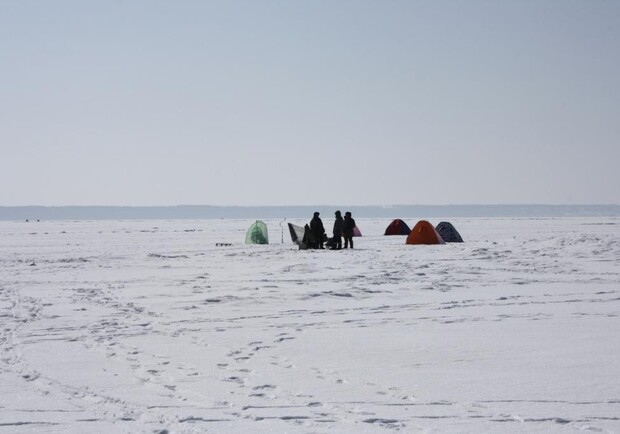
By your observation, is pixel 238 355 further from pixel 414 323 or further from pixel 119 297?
pixel 119 297

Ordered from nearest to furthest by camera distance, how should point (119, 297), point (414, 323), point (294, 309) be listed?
1. point (414, 323)
2. point (294, 309)
3. point (119, 297)

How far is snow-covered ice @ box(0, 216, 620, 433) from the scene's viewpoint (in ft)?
18.6

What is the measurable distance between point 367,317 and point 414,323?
0.96 metres

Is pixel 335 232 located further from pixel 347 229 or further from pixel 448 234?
pixel 448 234

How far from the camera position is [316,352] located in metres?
8.49

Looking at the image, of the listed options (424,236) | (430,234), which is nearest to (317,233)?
(424,236)

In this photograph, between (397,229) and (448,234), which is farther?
(397,229)

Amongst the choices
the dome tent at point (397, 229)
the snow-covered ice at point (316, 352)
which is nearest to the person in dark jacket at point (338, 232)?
the snow-covered ice at point (316, 352)

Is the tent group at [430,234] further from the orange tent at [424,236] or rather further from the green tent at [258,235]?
the green tent at [258,235]

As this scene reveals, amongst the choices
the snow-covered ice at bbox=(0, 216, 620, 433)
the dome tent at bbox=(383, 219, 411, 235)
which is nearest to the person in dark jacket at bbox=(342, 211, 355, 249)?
the snow-covered ice at bbox=(0, 216, 620, 433)

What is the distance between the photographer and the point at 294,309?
490 inches

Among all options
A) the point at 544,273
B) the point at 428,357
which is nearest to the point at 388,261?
the point at 544,273

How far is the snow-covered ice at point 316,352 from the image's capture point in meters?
5.68

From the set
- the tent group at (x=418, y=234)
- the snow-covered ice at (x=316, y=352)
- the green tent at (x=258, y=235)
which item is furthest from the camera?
the green tent at (x=258, y=235)
